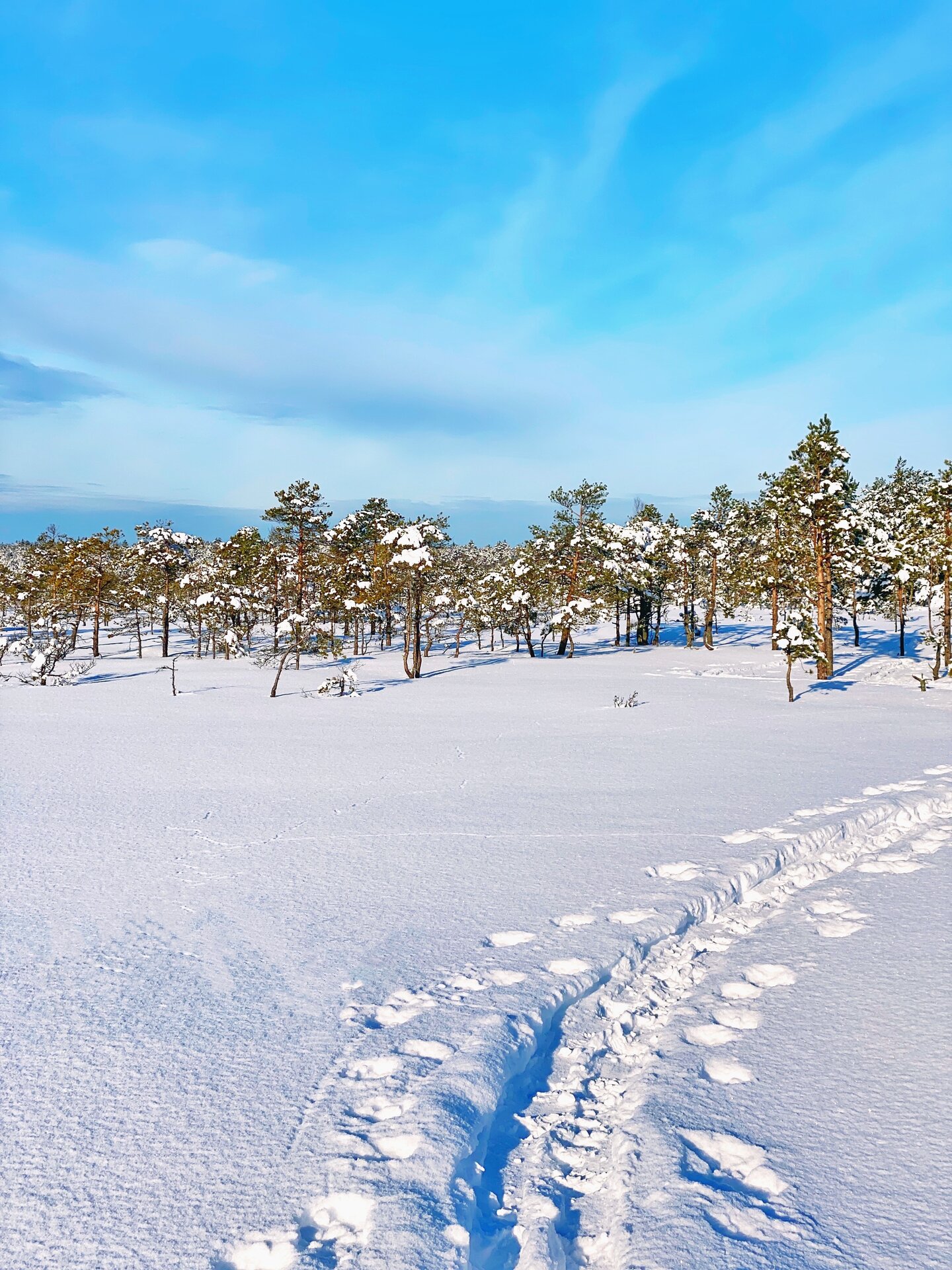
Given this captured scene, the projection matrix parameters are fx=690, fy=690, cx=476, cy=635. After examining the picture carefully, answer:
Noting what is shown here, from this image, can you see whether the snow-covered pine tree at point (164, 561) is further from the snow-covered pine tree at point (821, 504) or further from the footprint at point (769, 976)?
the footprint at point (769, 976)

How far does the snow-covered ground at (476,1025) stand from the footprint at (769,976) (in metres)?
0.03

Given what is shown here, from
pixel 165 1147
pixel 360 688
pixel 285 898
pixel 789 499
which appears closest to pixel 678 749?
pixel 285 898

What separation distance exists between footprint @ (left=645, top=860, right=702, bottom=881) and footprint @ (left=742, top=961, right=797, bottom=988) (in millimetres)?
1499

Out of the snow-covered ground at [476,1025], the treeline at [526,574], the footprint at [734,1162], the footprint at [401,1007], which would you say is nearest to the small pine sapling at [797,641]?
the treeline at [526,574]

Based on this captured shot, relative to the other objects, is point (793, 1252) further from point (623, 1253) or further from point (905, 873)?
A: point (905, 873)

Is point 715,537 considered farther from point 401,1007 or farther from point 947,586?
point 401,1007

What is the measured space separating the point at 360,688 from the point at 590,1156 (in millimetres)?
22957

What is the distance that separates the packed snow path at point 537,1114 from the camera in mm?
2805

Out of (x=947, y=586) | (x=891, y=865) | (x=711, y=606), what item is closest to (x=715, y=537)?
(x=711, y=606)

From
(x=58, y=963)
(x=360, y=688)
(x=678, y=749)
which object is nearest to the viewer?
(x=58, y=963)

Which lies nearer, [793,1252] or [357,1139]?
[793,1252]

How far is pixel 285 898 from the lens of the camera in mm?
6316

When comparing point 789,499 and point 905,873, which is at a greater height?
point 789,499

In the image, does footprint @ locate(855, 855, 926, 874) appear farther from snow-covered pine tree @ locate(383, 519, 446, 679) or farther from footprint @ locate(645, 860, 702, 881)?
snow-covered pine tree @ locate(383, 519, 446, 679)
